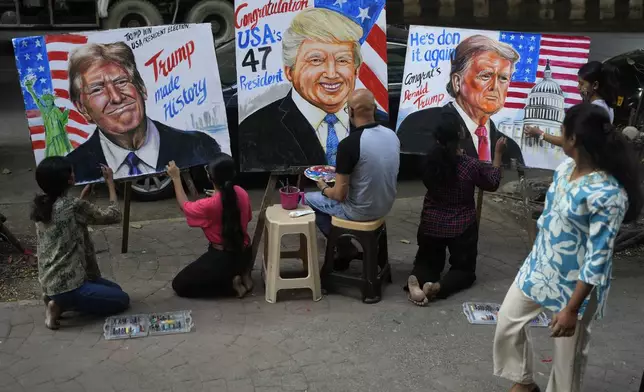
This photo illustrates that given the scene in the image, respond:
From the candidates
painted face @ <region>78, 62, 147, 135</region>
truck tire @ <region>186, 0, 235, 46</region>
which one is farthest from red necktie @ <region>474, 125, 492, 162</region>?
truck tire @ <region>186, 0, 235, 46</region>

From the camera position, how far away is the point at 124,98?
4676mm

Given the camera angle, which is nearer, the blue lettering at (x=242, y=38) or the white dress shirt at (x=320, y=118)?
the blue lettering at (x=242, y=38)

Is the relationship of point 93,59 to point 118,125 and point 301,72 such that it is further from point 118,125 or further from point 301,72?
point 301,72

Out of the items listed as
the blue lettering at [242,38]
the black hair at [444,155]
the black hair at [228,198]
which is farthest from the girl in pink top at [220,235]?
the black hair at [444,155]

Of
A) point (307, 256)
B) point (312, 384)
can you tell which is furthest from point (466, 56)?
point (312, 384)

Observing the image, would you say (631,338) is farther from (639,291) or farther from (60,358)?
(60,358)

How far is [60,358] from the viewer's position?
12.7ft

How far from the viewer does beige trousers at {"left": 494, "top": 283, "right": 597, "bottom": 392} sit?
3.07 m

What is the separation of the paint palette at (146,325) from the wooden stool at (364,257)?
3.22 ft

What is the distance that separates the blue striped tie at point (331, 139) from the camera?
5.09 m

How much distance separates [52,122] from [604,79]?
3635 millimetres

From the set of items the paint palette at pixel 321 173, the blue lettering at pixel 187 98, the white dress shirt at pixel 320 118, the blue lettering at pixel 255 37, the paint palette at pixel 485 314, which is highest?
the blue lettering at pixel 255 37

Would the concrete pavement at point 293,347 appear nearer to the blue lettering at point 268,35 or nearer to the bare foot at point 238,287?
the bare foot at point 238,287

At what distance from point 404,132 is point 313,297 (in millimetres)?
1539
